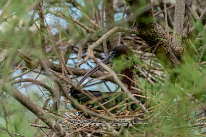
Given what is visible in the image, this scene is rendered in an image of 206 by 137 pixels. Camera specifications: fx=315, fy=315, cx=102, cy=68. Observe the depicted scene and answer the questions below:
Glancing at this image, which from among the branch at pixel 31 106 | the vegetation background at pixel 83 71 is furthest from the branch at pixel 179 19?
the branch at pixel 31 106

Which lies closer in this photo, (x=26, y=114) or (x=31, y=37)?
(x=31, y=37)

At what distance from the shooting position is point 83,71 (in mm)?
3943

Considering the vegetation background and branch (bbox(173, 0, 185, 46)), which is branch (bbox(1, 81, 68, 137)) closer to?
the vegetation background

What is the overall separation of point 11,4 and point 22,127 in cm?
148

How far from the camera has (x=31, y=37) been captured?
273cm

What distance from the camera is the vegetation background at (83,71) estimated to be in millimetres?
2227

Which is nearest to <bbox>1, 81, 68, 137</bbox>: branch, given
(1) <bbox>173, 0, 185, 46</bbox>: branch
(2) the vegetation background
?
(2) the vegetation background

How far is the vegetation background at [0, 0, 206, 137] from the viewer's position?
7.30 ft

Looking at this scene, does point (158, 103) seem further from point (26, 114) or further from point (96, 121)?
point (26, 114)

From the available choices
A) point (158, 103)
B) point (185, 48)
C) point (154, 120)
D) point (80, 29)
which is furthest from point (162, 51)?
point (80, 29)

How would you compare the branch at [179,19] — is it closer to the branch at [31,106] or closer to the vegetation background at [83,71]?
the vegetation background at [83,71]

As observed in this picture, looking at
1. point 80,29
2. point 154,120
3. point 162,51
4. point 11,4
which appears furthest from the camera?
point 80,29

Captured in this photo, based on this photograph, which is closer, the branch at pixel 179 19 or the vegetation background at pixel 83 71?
the vegetation background at pixel 83 71

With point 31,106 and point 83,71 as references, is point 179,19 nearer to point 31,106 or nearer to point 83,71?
point 83,71
